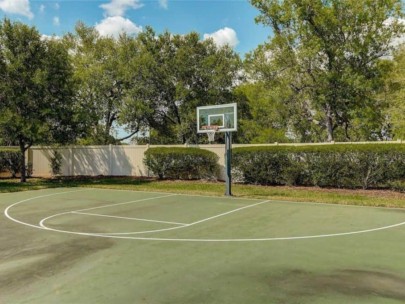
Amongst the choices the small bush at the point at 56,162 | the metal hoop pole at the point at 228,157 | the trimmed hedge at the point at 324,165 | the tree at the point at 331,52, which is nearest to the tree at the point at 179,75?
the tree at the point at 331,52

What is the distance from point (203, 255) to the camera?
6242 millimetres

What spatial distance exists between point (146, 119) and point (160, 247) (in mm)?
19274

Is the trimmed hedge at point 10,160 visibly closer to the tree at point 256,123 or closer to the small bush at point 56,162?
the small bush at point 56,162

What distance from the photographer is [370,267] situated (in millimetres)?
5488

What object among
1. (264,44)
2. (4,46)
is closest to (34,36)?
(4,46)

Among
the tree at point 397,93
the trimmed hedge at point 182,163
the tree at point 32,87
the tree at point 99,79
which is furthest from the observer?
the tree at point 99,79

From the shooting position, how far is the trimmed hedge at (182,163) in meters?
18.9

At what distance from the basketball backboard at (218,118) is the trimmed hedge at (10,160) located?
525 inches

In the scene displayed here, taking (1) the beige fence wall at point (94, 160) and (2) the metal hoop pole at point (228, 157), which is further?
(1) the beige fence wall at point (94, 160)

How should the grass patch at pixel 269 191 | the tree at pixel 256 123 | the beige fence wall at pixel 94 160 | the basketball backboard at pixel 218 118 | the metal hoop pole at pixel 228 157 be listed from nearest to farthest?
the grass patch at pixel 269 191 < the metal hoop pole at pixel 228 157 < the basketball backboard at pixel 218 118 < the beige fence wall at pixel 94 160 < the tree at pixel 256 123

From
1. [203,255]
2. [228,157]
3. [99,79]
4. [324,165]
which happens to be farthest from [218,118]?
[99,79]

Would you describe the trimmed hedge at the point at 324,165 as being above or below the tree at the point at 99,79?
below

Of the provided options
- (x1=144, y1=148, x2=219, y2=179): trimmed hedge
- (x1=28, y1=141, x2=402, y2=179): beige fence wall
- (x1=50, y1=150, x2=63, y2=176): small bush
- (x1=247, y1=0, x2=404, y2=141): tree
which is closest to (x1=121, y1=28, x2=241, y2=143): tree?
(x1=28, y1=141, x2=402, y2=179): beige fence wall

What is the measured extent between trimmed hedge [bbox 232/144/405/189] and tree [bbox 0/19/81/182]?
9.19 m
